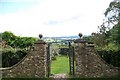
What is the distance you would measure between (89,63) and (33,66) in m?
2.04

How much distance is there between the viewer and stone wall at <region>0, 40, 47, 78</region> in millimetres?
9789

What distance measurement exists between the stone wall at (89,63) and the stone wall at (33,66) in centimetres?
122

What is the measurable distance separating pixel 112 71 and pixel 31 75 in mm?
2962

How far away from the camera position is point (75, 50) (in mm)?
9852

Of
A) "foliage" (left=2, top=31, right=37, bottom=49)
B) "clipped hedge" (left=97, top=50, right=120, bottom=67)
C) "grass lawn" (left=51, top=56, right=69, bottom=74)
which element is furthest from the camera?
"foliage" (left=2, top=31, right=37, bottom=49)

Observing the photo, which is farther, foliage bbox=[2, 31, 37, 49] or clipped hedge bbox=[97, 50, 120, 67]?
foliage bbox=[2, 31, 37, 49]

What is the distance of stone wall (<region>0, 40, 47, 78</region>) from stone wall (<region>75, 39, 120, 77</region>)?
3.99 feet

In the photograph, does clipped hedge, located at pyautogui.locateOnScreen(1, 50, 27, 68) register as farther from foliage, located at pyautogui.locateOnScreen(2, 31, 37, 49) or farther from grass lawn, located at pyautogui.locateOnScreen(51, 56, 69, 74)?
foliage, located at pyautogui.locateOnScreen(2, 31, 37, 49)

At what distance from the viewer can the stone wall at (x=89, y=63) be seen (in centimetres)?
979

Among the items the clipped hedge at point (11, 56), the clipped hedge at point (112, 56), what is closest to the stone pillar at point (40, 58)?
the clipped hedge at point (11, 56)

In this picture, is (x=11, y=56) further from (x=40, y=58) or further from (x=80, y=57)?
(x=80, y=57)

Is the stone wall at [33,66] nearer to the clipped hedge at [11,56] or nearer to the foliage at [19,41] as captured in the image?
the clipped hedge at [11,56]

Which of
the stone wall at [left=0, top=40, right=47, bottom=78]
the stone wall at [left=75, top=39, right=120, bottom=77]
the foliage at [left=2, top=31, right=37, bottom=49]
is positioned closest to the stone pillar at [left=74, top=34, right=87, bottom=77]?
the stone wall at [left=75, top=39, right=120, bottom=77]

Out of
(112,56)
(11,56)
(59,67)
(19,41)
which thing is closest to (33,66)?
(11,56)
